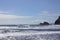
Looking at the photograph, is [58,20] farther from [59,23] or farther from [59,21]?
[59,23]

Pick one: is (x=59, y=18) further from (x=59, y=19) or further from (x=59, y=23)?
(x=59, y=23)

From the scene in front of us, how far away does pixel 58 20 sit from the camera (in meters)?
79.6

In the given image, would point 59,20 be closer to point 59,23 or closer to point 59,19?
point 59,19

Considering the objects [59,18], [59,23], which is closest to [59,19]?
[59,18]

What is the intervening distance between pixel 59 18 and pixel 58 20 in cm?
136

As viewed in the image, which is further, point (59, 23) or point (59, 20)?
point (59, 23)

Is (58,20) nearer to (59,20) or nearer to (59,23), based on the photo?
(59,20)

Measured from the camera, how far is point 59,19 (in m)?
78.5

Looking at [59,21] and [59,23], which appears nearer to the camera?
[59,21]

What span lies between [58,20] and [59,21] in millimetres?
896

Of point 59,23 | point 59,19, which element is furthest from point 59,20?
point 59,23

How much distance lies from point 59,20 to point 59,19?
1.66ft

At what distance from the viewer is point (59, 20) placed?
258 feet

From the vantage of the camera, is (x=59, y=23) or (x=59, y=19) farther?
(x=59, y=23)
